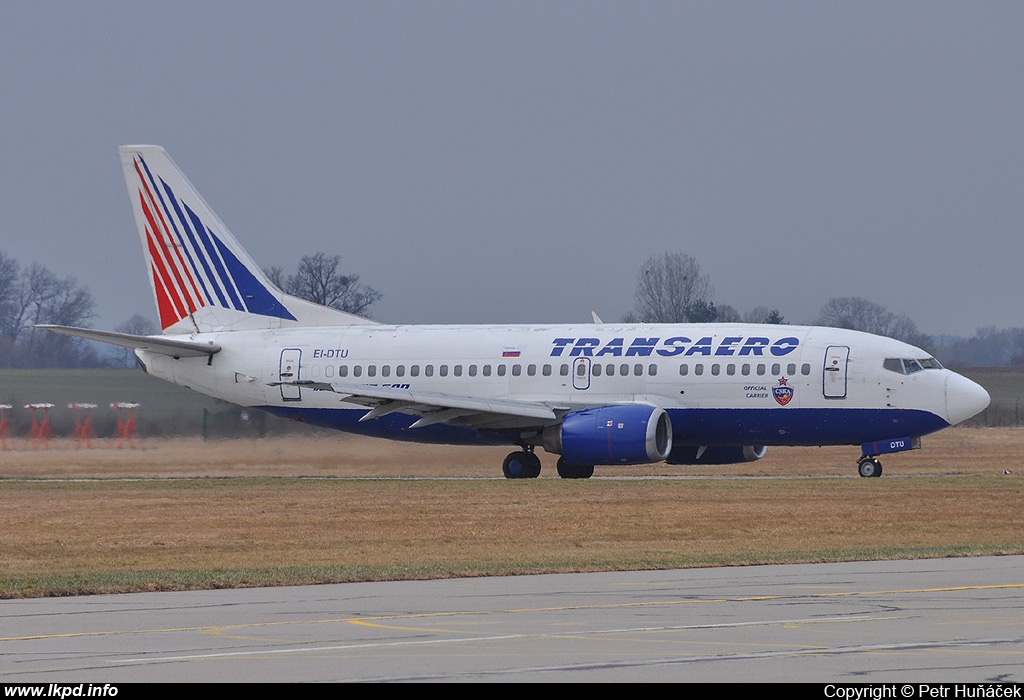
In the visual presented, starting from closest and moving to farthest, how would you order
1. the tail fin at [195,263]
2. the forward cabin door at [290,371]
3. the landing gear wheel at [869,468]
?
the landing gear wheel at [869,468]
the forward cabin door at [290,371]
the tail fin at [195,263]

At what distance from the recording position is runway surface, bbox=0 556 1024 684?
1101 centimetres

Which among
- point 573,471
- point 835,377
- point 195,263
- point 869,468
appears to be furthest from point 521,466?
point 195,263

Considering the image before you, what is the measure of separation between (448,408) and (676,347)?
571 cm

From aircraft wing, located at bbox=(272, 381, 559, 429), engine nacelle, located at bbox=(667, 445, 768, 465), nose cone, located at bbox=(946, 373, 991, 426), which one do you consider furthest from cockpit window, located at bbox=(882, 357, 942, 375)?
aircraft wing, located at bbox=(272, 381, 559, 429)

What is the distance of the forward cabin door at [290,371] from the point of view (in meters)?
43.3

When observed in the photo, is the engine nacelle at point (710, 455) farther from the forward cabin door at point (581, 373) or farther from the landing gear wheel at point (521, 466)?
the landing gear wheel at point (521, 466)

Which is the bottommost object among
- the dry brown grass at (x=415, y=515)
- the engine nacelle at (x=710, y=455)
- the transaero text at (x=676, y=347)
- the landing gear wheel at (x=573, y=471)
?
the dry brown grass at (x=415, y=515)

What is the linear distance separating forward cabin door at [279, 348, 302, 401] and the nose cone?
16509mm

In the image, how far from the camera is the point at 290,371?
43.3 m

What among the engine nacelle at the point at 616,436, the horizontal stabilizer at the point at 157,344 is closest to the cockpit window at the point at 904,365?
the engine nacelle at the point at 616,436

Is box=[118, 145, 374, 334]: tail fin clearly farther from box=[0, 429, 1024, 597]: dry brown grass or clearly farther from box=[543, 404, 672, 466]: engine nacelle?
box=[543, 404, 672, 466]: engine nacelle

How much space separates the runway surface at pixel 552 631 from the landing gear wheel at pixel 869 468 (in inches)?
839

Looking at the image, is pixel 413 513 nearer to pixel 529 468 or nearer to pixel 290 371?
pixel 529 468

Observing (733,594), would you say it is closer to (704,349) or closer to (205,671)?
(205,671)
